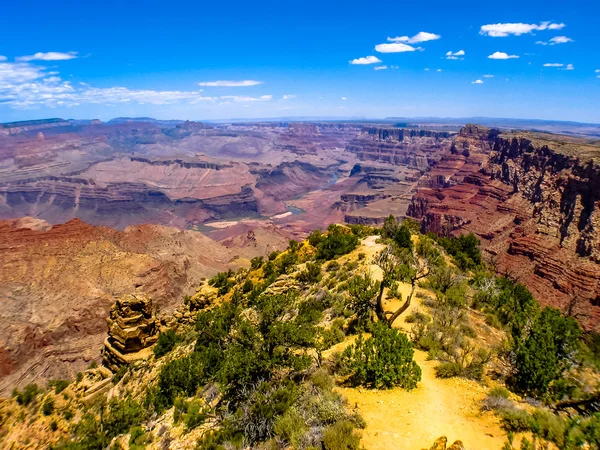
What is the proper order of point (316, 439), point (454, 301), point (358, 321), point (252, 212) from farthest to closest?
point (252, 212)
point (454, 301)
point (358, 321)
point (316, 439)

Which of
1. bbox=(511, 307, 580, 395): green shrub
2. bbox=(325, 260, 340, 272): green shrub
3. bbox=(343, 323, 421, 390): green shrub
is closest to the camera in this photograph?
bbox=(511, 307, 580, 395): green shrub

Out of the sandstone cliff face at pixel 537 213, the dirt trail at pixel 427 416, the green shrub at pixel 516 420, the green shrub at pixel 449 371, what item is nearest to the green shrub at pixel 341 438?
the dirt trail at pixel 427 416

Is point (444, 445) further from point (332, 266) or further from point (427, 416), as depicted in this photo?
point (332, 266)

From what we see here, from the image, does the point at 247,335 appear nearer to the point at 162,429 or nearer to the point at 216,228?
the point at 162,429

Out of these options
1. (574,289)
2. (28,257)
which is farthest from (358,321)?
(28,257)

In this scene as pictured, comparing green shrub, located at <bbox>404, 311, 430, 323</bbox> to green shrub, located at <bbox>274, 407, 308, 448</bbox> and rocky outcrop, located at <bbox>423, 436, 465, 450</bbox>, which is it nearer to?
green shrub, located at <bbox>274, 407, 308, 448</bbox>

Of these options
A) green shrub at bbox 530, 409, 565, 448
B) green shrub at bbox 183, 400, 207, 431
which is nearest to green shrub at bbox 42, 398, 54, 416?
green shrub at bbox 183, 400, 207, 431
